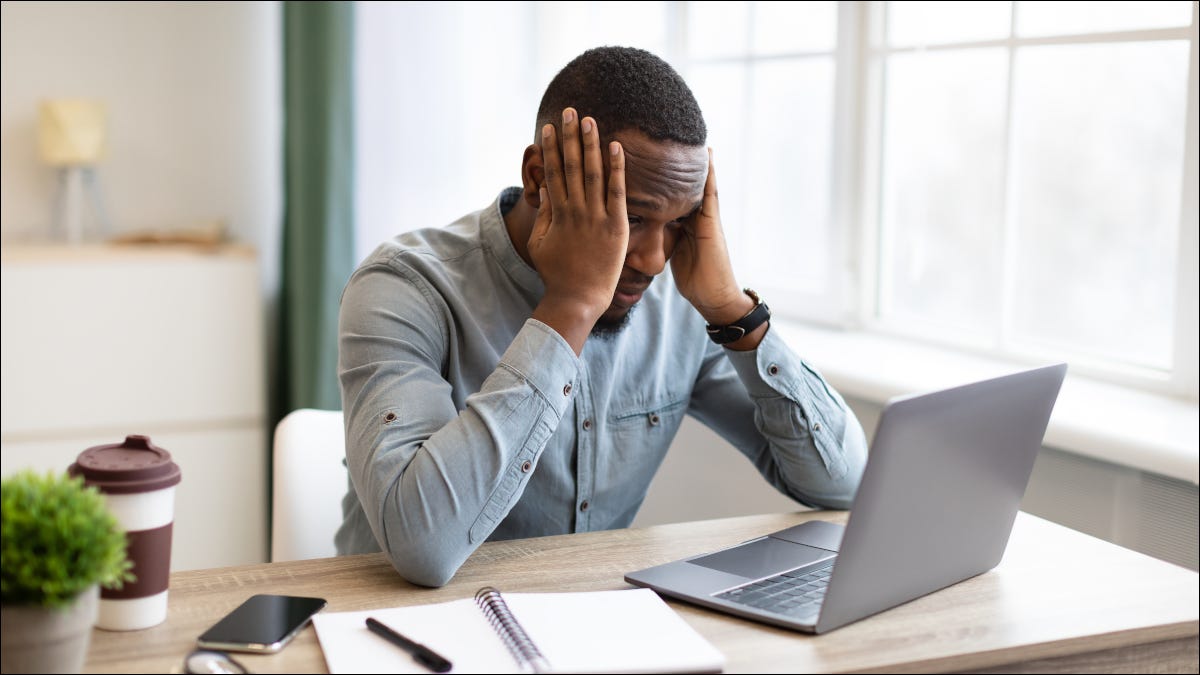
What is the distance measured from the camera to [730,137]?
3270mm

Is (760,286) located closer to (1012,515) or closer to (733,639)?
(1012,515)

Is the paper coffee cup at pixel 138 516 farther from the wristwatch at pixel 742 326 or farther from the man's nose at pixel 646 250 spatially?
the wristwatch at pixel 742 326

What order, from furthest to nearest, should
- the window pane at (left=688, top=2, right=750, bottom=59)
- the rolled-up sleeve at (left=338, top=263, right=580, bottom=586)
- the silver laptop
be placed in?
the window pane at (left=688, top=2, right=750, bottom=59) < the rolled-up sleeve at (left=338, top=263, right=580, bottom=586) < the silver laptop

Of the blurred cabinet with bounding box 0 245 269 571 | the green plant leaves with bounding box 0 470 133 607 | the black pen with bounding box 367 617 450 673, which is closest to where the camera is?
the green plant leaves with bounding box 0 470 133 607

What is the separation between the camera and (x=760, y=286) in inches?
127

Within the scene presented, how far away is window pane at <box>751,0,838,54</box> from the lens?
2945 mm

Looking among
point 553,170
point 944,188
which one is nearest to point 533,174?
point 553,170

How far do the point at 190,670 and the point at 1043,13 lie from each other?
202 centimetres

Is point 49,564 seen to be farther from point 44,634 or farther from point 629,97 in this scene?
point 629,97

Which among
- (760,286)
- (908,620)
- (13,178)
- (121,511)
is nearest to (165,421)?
(13,178)

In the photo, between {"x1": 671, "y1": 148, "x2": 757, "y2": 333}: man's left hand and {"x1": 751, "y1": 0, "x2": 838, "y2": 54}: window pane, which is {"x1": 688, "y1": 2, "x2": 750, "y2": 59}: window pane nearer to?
{"x1": 751, "y1": 0, "x2": 838, "y2": 54}: window pane

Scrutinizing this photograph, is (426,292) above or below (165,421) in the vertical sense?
above

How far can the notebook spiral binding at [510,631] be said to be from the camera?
1.10 meters

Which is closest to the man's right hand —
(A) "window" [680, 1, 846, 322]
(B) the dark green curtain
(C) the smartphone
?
(C) the smartphone
